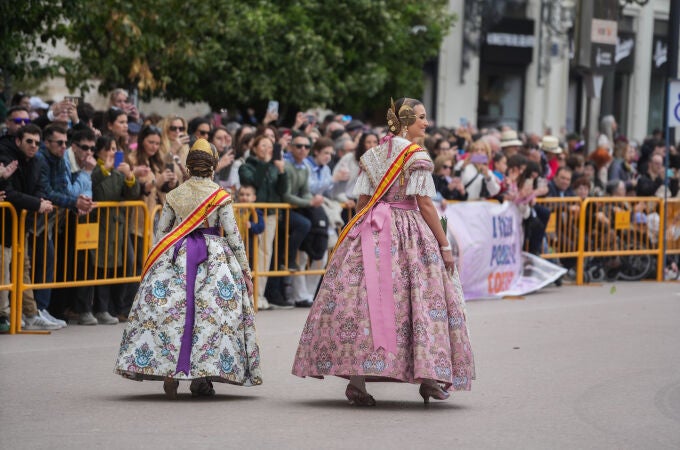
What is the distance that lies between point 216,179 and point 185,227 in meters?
5.31

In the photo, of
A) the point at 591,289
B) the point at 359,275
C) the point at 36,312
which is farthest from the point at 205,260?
the point at 591,289

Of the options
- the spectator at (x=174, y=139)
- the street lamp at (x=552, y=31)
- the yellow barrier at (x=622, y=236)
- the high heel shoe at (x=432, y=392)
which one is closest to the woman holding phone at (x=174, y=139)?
the spectator at (x=174, y=139)

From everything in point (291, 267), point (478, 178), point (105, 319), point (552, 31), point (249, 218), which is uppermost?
point (552, 31)

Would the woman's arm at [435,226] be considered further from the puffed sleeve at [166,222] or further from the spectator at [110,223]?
the spectator at [110,223]

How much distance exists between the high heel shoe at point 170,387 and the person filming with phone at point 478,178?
7.62m

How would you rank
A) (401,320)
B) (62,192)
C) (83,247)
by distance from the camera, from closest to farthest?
(401,320)
(62,192)
(83,247)

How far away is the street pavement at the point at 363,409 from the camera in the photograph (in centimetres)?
804

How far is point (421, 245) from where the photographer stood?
922 centimetres

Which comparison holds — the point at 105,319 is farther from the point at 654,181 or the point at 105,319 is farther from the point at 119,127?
the point at 654,181

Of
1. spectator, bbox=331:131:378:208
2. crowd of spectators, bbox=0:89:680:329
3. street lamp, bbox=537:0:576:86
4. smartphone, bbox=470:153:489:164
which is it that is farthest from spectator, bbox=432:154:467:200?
street lamp, bbox=537:0:576:86

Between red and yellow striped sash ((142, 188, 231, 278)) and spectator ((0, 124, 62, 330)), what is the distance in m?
3.18

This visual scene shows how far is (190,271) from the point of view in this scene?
9328mm

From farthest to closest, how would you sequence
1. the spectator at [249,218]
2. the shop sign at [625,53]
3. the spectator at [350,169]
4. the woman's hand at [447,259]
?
the shop sign at [625,53], the spectator at [350,169], the spectator at [249,218], the woman's hand at [447,259]

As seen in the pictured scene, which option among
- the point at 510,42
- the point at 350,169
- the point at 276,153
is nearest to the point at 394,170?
the point at 276,153
